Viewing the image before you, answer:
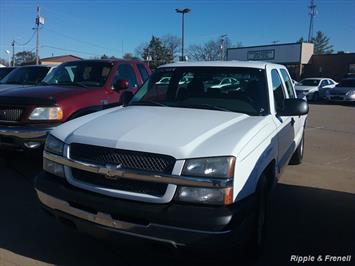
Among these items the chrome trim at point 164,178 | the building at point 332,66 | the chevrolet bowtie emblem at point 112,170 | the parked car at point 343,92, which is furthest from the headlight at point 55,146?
the building at point 332,66

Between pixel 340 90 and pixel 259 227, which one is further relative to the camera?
pixel 340 90

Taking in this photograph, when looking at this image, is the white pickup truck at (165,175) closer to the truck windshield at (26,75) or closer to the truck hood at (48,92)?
the truck hood at (48,92)

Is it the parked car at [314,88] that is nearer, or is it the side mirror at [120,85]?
the side mirror at [120,85]

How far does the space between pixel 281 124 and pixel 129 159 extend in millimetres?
2136

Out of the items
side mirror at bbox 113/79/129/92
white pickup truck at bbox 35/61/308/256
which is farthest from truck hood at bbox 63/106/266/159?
side mirror at bbox 113/79/129/92

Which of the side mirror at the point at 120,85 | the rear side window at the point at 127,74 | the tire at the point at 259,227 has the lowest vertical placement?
the tire at the point at 259,227

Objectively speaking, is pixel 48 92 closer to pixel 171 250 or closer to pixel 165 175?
pixel 165 175

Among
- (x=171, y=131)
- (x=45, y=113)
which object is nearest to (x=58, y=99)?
(x=45, y=113)

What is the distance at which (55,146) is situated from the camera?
353 cm

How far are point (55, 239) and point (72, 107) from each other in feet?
8.79

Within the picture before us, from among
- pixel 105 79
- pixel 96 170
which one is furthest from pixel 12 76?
pixel 96 170

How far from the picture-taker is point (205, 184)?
2.91m

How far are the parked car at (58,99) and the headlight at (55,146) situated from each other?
2250mm

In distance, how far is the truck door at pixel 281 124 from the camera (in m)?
4.43
